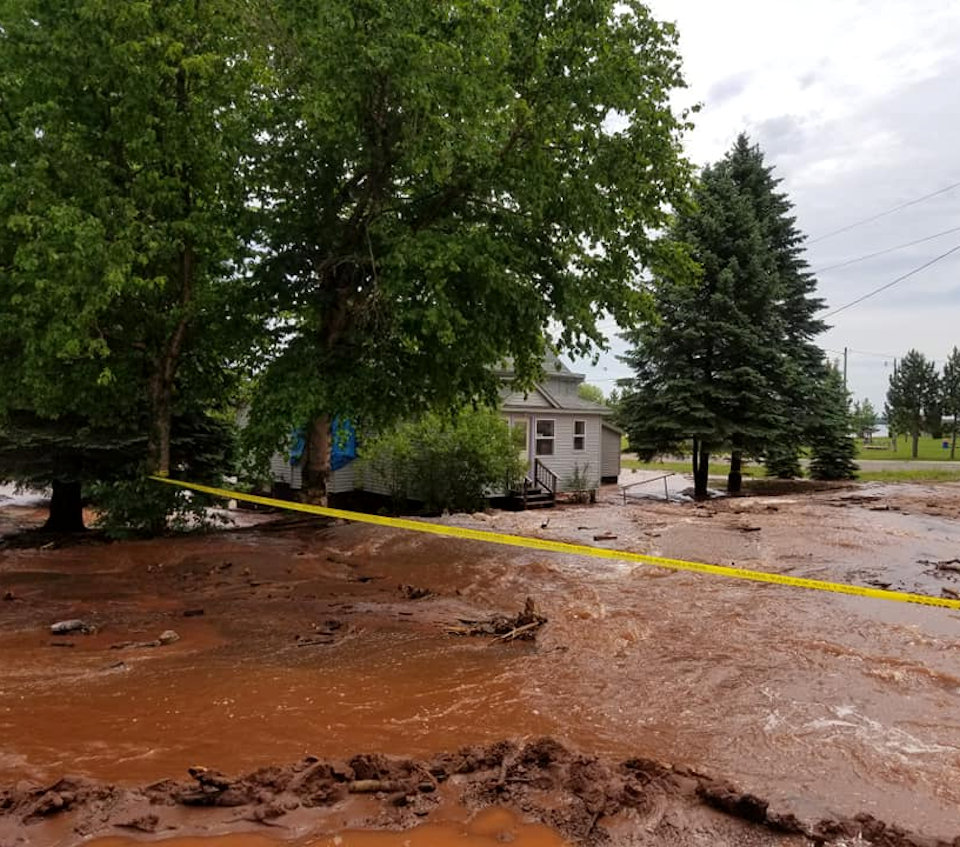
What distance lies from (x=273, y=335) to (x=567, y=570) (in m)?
6.59

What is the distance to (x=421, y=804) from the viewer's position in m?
3.28

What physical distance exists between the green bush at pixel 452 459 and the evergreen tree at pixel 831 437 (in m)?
14.3

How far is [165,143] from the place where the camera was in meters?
9.90

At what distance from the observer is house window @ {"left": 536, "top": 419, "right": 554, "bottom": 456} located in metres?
24.9

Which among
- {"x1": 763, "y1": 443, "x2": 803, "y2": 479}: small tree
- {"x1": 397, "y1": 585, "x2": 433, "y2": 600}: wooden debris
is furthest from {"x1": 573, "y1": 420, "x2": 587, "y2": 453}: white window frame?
{"x1": 397, "y1": 585, "x2": 433, "y2": 600}: wooden debris

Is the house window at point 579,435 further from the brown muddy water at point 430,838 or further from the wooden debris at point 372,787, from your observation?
the brown muddy water at point 430,838

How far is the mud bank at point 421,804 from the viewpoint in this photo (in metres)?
3.07

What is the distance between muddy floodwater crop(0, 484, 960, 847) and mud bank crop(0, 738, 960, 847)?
31 mm

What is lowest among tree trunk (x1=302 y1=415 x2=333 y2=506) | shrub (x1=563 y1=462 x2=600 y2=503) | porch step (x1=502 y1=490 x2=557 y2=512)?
porch step (x1=502 y1=490 x2=557 y2=512)

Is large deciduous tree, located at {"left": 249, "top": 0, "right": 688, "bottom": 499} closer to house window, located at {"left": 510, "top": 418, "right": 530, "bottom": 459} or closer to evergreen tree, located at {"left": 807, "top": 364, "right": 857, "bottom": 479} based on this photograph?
house window, located at {"left": 510, "top": 418, "right": 530, "bottom": 459}

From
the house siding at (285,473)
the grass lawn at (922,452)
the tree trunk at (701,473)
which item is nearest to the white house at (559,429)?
the tree trunk at (701,473)

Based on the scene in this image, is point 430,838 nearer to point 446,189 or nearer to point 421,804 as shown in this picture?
point 421,804

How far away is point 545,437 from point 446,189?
1475 cm

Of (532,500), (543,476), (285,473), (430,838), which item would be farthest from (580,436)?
(430,838)
